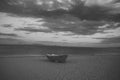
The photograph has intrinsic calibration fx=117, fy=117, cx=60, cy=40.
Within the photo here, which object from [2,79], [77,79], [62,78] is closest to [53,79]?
[62,78]

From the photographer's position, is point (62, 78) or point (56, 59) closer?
point (62, 78)

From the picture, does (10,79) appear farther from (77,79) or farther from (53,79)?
(77,79)

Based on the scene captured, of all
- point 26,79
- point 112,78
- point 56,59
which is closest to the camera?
point 26,79

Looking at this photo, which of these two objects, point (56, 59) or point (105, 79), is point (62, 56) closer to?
point (56, 59)

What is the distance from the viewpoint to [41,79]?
5.41 metres

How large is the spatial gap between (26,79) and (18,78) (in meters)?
0.48

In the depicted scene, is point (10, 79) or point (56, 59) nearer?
point (10, 79)

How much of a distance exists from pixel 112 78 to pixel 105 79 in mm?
448

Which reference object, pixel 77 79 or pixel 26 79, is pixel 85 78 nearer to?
pixel 77 79

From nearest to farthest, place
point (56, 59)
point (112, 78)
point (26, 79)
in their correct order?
1. point (26, 79)
2. point (112, 78)
3. point (56, 59)

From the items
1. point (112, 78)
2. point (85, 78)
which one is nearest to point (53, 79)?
point (85, 78)

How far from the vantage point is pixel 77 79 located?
5.56 m

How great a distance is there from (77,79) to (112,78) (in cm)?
176

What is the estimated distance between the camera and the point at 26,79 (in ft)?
17.7
